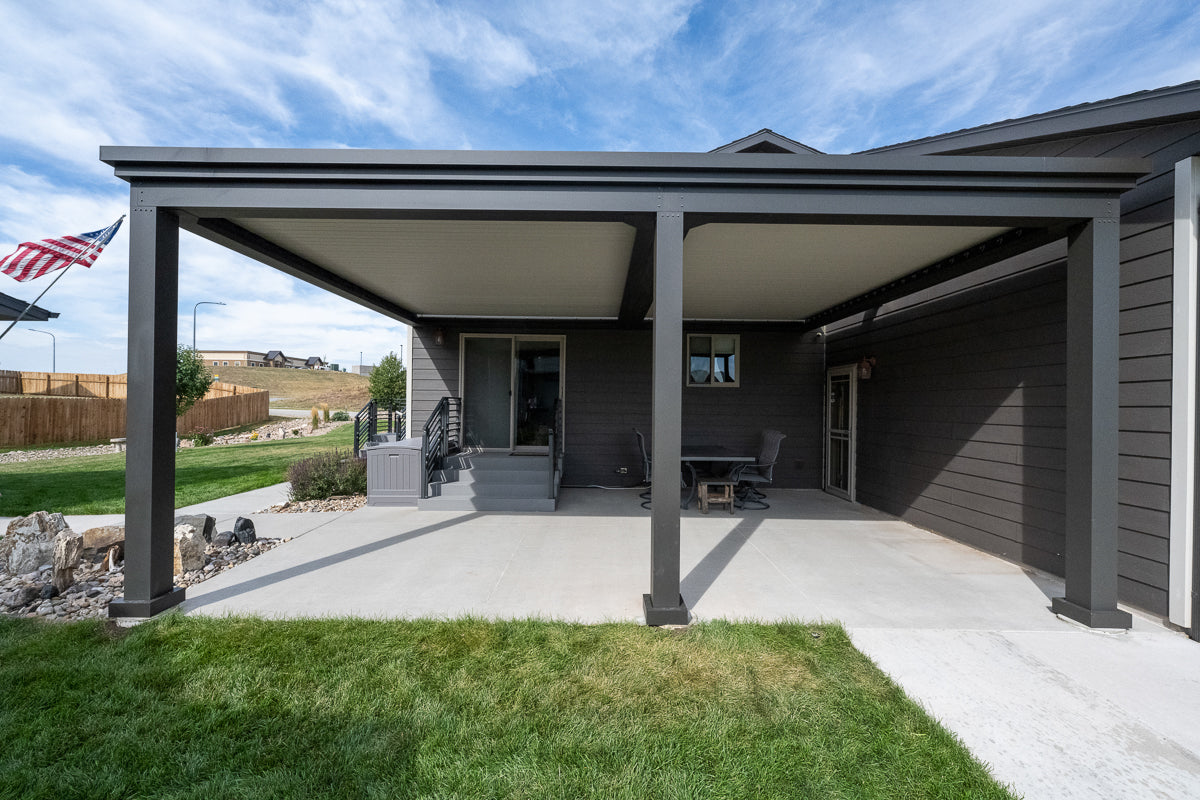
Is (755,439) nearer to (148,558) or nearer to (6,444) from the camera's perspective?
(148,558)

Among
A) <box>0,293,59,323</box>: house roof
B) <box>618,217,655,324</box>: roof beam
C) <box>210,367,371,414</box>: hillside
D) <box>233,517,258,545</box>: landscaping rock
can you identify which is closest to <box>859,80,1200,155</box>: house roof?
<box>618,217,655,324</box>: roof beam

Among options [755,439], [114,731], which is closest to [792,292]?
[755,439]

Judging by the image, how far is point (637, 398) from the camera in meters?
7.68

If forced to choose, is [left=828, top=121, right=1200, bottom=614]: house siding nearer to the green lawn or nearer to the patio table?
the patio table

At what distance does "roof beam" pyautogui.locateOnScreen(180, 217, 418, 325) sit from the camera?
3.38 metres

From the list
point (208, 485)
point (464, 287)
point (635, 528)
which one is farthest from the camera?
point (208, 485)

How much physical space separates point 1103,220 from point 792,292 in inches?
114

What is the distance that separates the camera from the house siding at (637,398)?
7688 mm

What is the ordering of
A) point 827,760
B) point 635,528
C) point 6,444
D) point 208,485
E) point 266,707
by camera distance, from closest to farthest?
point 827,760, point 266,707, point 635,528, point 208,485, point 6,444

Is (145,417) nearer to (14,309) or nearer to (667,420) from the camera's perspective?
(667,420)

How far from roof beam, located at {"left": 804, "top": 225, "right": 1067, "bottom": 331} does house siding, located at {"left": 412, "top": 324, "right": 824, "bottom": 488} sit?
1.36m

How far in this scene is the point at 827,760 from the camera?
1832mm

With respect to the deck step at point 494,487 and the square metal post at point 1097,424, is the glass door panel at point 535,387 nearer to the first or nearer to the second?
the deck step at point 494,487

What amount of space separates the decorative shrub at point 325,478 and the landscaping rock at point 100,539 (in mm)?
2372
